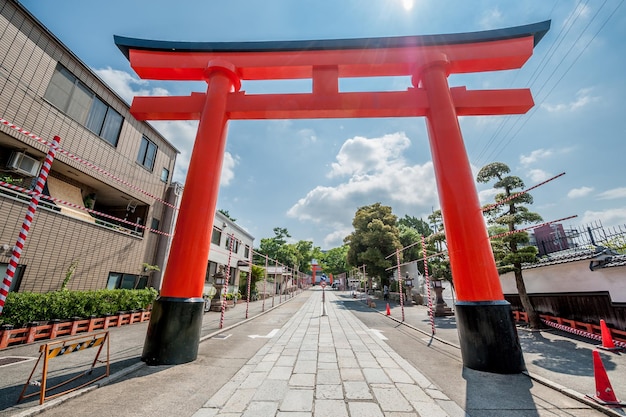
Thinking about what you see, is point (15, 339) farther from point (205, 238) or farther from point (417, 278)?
point (417, 278)

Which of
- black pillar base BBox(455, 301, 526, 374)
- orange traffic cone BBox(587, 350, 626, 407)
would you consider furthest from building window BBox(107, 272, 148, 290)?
orange traffic cone BBox(587, 350, 626, 407)

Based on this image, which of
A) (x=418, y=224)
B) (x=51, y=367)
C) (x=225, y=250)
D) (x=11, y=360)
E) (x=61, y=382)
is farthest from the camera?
(x=418, y=224)

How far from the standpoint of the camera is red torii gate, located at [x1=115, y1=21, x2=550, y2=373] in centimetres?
472

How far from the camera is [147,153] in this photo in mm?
12969

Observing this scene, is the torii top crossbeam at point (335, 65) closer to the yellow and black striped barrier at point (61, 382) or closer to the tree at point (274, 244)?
the yellow and black striped barrier at point (61, 382)

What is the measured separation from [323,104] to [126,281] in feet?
39.7

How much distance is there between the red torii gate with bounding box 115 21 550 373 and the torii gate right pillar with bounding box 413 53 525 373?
22 mm

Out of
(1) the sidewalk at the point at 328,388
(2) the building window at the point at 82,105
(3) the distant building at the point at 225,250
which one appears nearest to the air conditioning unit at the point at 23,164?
(2) the building window at the point at 82,105

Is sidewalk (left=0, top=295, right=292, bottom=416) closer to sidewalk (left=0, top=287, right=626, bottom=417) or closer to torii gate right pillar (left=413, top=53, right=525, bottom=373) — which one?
sidewalk (left=0, top=287, right=626, bottom=417)

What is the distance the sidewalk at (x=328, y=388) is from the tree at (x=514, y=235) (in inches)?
275

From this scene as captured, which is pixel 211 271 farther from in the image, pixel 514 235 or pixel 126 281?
pixel 514 235

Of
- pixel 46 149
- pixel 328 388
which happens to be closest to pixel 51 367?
pixel 328 388

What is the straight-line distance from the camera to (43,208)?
26.5 ft

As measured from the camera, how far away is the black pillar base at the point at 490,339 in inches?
163
